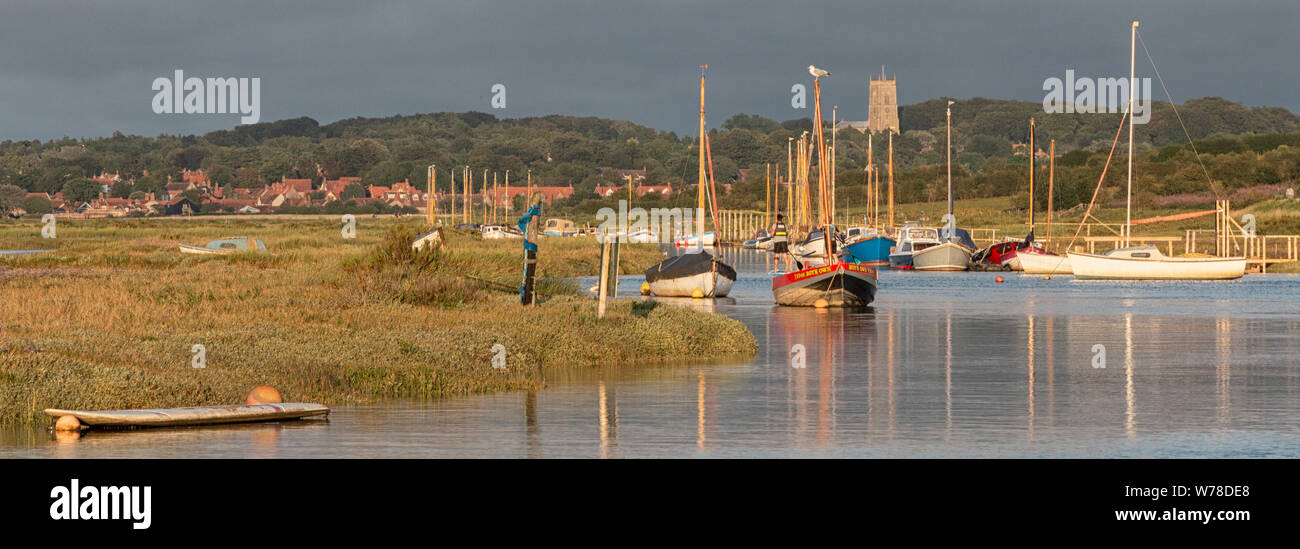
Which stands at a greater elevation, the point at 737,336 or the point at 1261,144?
the point at 1261,144

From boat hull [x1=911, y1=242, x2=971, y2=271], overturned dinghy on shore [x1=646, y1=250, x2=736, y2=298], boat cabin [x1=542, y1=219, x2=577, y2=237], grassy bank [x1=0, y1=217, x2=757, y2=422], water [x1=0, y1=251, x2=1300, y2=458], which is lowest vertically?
water [x1=0, y1=251, x2=1300, y2=458]

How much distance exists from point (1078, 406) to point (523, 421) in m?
9.92

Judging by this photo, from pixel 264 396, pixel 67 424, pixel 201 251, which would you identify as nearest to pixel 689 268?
pixel 201 251

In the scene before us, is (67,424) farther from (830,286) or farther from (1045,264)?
(1045,264)

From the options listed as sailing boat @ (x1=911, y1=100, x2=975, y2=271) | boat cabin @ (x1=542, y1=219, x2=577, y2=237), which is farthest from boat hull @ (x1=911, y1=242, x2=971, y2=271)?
boat cabin @ (x1=542, y1=219, x2=577, y2=237)

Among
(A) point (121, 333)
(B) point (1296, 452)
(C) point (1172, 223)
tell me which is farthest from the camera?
(C) point (1172, 223)

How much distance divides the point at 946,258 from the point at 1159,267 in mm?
18101

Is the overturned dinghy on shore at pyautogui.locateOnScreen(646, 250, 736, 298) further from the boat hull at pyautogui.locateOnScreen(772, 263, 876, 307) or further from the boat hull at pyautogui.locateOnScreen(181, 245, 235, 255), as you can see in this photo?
the boat hull at pyautogui.locateOnScreen(181, 245, 235, 255)

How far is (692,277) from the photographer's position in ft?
199

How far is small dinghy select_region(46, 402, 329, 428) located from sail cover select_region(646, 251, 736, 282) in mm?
38353

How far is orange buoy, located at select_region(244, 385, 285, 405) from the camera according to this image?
23453 mm
